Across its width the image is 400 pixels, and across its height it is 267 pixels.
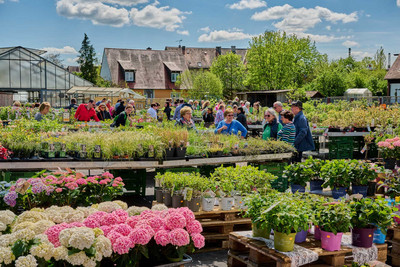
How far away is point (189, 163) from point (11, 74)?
21290 millimetres

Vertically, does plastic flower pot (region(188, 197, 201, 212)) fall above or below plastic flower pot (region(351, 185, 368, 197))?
below

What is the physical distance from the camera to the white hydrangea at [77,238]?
2.89 m

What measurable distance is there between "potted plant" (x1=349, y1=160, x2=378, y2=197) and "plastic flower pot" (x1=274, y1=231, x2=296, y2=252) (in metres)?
2.01

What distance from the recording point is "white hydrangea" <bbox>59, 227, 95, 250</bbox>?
9.48 ft

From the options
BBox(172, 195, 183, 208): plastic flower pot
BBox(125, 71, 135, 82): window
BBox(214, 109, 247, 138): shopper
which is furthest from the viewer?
BBox(125, 71, 135, 82): window

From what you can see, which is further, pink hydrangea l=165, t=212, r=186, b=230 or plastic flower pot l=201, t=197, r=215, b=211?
plastic flower pot l=201, t=197, r=215, b=211

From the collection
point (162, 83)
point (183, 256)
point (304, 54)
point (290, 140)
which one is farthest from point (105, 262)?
point (304, 54)

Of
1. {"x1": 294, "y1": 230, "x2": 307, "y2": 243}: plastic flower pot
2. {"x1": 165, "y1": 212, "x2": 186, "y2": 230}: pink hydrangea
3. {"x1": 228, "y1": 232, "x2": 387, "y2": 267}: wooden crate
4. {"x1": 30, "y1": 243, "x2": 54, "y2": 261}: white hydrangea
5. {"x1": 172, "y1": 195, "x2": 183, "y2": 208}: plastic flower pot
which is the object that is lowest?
{"x1": 228, "y1": 232, "x2": 387, "y2": 267}: wooden crate

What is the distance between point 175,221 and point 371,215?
1.75 m

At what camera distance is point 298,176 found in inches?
217

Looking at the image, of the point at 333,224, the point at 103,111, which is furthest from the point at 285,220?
the point at 103,111

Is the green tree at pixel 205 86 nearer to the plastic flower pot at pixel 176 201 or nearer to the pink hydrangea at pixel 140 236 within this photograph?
the plastic flower pot at pixel 176 201

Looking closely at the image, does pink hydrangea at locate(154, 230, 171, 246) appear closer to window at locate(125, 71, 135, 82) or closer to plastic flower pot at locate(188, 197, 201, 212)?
plastic flower pot at locate(188, 197, 201, 212)

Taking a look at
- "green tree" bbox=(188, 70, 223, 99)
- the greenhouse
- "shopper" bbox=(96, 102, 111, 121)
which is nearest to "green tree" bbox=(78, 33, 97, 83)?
"green tree" bbox=(188, 70, 223, 99)
